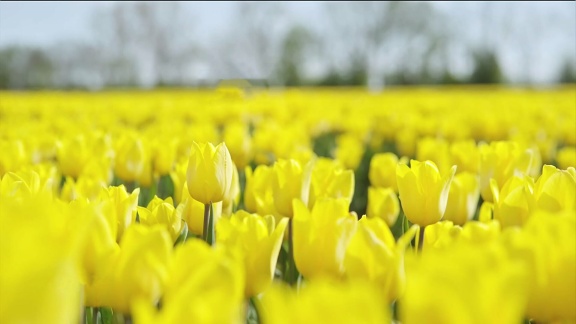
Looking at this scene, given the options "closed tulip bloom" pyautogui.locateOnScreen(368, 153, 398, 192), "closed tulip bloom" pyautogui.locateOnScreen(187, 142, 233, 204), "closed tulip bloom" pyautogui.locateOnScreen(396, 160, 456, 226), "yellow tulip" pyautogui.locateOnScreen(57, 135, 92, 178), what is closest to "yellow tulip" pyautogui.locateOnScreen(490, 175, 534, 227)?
"closed tulip bloom" pyautogui.locateOnScreen(396, 160, 456, 226)

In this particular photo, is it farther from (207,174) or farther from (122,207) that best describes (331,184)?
(122,207)

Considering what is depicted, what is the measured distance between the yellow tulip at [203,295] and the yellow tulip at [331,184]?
85 cm

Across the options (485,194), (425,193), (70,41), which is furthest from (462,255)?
(70,41)

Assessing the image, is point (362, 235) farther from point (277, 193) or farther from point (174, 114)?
point (174, 114)

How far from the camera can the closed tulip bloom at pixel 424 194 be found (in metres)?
1.45

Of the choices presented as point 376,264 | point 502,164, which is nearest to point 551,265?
point 376,264

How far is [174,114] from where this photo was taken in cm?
611

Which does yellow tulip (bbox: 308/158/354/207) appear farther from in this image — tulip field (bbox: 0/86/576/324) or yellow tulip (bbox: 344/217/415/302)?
yellow tulip (bbox: 344/217/415/302)

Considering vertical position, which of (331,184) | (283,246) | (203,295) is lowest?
(283,246)

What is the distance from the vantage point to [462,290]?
0.60 metres

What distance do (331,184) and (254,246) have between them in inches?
23.5

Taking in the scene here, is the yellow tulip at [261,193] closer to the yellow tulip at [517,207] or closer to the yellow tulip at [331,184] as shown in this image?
the yellow tulip at [331,184]

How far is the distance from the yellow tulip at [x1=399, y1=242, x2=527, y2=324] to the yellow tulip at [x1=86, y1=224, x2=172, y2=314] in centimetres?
34

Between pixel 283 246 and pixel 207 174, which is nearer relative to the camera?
pixel 207 174
